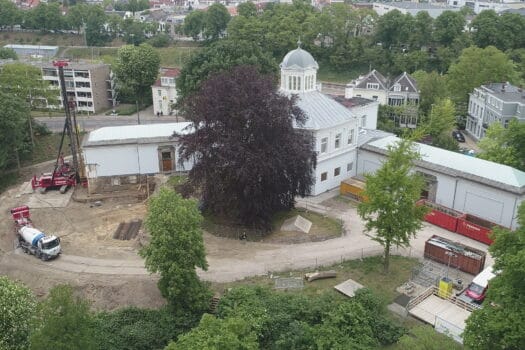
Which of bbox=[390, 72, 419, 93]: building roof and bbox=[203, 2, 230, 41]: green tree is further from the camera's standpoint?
bbox=[203, 2, 230, 41]: green tree

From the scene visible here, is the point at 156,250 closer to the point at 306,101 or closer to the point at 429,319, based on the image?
the point at 429,319

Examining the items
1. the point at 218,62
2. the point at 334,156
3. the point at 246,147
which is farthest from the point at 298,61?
the point at 218,62

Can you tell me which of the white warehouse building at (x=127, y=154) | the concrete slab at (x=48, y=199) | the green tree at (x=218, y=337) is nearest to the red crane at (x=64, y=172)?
the concrete slab at (x=48, y=199)

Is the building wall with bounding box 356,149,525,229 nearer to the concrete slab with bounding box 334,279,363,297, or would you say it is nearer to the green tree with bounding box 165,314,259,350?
the concrete slab with bounding box 334,279,363,297

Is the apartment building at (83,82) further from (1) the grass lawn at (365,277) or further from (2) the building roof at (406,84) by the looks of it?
(1) the grass lawn at (365,277)

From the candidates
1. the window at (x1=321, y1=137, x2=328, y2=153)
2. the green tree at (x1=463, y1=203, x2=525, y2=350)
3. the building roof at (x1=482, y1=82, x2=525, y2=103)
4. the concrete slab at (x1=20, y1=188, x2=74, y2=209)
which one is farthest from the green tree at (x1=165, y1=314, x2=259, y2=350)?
the building roof at (x1=482, y1=82, x2=525, y2=103)

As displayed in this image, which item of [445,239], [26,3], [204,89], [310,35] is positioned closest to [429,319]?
[445,239]

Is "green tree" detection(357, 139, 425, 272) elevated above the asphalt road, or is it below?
above
